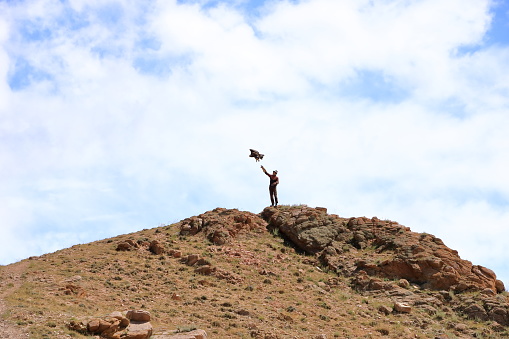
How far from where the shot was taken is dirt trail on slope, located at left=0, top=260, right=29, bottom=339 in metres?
16.0

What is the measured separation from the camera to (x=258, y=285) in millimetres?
24094

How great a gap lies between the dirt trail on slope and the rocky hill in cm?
5

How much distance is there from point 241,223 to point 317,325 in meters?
10.6

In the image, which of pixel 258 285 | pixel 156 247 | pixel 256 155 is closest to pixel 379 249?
pixel 258 285

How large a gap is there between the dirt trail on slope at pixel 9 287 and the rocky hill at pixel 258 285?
0.18 ft

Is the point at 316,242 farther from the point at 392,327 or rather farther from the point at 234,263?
the point at 392,327

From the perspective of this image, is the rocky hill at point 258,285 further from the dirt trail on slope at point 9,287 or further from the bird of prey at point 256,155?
the bird of prey at point 256,155

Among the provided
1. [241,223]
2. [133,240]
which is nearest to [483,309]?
[241,223]

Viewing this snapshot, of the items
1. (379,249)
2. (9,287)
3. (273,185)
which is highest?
(273,185)

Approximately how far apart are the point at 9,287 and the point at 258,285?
10120mm

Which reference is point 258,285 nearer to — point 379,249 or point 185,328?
point 185,328

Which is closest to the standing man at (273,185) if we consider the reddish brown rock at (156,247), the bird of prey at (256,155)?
the bird of prey at (256,155)

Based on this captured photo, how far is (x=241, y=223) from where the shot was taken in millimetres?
30406

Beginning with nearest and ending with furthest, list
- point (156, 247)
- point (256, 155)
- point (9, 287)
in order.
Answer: point (9, 287), point (156, 247), point (256, 155)
